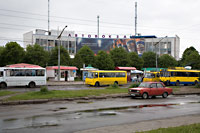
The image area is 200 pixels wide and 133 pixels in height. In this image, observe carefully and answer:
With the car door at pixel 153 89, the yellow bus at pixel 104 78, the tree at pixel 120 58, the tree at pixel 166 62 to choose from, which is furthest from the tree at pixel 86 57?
the car door at pixel 153 89

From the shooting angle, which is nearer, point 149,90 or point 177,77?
point 149,90

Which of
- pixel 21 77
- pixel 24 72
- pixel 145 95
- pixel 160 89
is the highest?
pixel 24 72

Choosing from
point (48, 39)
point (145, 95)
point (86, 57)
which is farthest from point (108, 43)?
point (145, 95)

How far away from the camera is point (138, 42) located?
108375 millimetres

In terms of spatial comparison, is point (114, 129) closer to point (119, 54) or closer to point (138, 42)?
point (119, 54)

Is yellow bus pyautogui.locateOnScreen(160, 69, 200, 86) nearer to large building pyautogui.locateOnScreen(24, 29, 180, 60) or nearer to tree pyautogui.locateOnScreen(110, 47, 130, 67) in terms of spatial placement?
tree pyautogui.locateOnScreen(110, 47, 130, 67)

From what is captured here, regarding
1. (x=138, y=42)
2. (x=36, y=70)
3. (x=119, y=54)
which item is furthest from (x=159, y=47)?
(x=36, y=70)

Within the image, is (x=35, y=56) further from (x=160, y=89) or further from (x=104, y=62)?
(x=160, y=89)

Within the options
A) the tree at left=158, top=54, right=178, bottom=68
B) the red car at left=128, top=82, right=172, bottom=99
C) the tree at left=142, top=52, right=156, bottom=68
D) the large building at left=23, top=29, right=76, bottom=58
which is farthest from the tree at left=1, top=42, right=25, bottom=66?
the tree at left=158, top=54, right=178, bottom=68

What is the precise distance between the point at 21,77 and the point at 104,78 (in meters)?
12.5

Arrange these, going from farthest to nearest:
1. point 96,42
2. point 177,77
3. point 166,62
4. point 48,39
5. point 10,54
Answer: point 96,42, point 48,39, point 166,62, point 10,54, point 177,77

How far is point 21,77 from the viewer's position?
1195 inches

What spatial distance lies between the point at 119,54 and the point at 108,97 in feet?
161

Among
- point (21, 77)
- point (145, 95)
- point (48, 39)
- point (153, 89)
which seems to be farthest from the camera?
point (48, 39)
